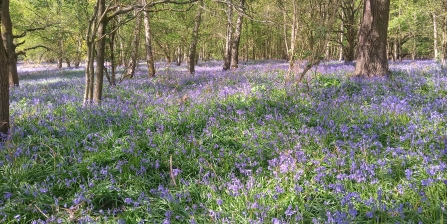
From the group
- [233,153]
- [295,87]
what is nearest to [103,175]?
[233,153]

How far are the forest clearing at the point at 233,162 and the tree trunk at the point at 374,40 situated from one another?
2.37 meters

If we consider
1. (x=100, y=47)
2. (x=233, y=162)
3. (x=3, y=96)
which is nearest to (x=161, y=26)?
(x=100, y=47)

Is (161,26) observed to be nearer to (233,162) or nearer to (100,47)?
(100,47)

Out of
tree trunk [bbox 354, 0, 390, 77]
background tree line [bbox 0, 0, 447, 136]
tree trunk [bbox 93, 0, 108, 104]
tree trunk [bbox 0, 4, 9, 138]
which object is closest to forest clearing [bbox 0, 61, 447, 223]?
tree trunk [bbox 0, 4, 9, 138]

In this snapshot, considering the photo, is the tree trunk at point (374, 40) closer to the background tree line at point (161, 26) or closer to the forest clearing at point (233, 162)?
the background tree line at point (161, 26)

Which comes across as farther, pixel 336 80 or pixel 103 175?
pixel 336 80

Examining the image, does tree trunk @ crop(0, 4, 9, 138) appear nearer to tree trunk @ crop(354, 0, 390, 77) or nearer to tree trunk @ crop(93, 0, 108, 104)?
tree trunk @ crop(93, 0, 108, 104)

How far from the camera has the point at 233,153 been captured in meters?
4.66

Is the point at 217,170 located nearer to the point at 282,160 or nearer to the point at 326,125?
the point at 282,160

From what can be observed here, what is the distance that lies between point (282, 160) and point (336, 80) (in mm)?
5765

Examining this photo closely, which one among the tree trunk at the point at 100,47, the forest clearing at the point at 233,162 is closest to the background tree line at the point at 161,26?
the tree trunk at the point at 100,47

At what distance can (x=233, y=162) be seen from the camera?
4.40 meters

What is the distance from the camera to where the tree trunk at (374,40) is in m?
9.23

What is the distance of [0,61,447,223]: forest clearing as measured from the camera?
3104mm
